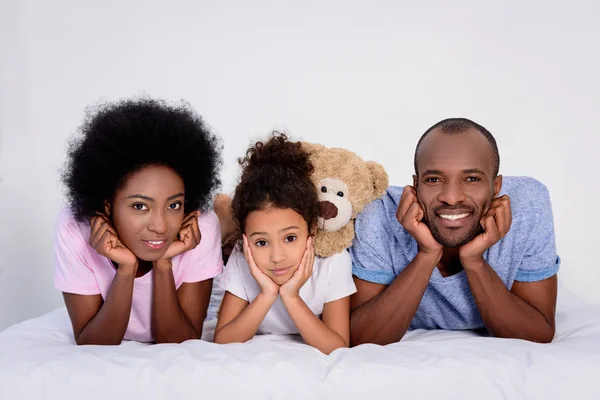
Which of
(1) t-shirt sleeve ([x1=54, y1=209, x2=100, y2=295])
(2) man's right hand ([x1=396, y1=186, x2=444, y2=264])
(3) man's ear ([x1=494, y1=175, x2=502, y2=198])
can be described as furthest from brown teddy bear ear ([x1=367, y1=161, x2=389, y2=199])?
(1) t-shirt sleeve ([x1=54, y1=209, x2=100, y2=295])

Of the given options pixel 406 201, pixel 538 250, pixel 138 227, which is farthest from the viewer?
pixel 538 250

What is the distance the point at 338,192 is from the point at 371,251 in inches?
11.0

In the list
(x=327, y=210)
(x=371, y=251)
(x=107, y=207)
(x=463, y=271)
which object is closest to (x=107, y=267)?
(x=107, y=207)

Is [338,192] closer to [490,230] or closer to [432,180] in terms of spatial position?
[432,180]

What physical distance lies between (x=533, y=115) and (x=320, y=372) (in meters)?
2.88

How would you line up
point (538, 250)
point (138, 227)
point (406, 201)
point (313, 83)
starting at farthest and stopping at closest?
point (313, 83)
point (538, 250)
point (406, 201)
point (138, 227)

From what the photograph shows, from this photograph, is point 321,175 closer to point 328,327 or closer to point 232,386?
point 328,327

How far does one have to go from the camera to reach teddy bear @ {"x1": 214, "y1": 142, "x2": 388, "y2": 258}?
2693mm

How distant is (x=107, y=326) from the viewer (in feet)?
8.62

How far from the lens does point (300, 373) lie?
2.27 metres

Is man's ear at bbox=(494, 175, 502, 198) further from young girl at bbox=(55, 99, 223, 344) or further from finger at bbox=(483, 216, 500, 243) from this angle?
young girl at bbox=(55, 99, 223, 344)

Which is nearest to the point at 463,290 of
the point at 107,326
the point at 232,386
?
the point at 232,386

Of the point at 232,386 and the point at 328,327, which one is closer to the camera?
the point at 232,386

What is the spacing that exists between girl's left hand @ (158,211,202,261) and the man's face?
2.82ft
